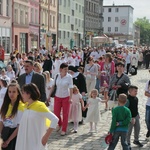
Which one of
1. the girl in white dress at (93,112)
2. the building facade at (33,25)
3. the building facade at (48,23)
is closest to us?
the girl in white dress at (93,112)

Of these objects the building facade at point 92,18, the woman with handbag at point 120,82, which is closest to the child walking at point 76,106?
the woman with handbag at point 120,82

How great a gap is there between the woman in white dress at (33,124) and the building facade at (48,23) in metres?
43.7

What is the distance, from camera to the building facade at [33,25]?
46.4 m

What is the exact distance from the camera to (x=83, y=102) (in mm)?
10602

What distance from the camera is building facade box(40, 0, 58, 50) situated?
51.8 metres

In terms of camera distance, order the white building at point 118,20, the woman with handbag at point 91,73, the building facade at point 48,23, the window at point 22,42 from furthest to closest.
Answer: the white building at point 118,20, the building facade at point 48,23, the window at point 22,42, the woman with handbag at point 91,73

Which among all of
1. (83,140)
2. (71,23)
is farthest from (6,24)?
(83,140)

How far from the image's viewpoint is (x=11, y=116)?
5.88 m

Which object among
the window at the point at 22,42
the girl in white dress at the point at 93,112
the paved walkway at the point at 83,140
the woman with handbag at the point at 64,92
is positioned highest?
the window at the point at 22,42

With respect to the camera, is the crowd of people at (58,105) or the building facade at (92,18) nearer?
the crowd of people at (58,105)

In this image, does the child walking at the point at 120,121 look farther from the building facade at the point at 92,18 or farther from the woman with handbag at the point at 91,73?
the building facade at the point at 92,18

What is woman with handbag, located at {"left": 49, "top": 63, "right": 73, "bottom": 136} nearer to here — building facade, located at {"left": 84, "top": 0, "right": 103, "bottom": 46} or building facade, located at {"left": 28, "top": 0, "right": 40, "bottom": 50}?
building facade, located at {"left": 28, "top": 0, "right": 40, "bottom": 50}

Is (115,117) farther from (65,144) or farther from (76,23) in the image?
(76,23)

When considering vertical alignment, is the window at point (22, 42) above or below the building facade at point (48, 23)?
below
